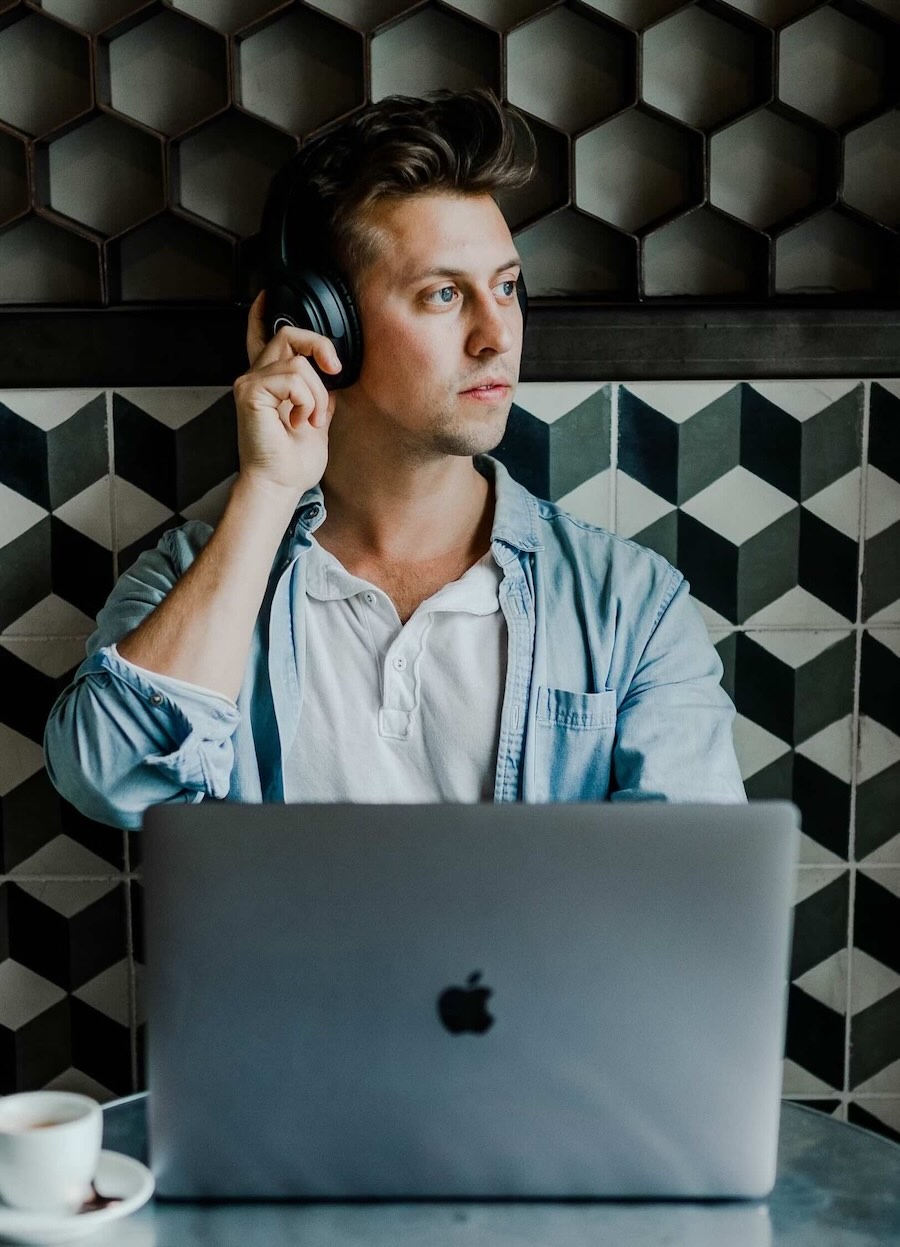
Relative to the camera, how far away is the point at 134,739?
4.49ft

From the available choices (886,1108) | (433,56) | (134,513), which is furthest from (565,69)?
(886,1108)

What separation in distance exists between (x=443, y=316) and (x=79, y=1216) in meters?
1.11

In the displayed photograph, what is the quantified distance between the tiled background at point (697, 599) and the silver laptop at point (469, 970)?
41.3 inches

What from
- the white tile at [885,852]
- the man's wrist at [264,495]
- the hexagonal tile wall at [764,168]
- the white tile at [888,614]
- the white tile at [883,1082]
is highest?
the hexagonal tile wall at [764,168]

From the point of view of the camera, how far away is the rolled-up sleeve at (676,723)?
4.83 ft

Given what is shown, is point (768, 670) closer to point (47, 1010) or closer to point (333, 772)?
point (333, 772)

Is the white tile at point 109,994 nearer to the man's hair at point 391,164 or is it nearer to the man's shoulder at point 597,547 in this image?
the man's shoulder at point 597,547

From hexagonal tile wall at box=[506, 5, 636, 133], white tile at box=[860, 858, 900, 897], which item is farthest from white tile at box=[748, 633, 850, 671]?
hexagonal tile wall at box=[506, 5, 636, 133]

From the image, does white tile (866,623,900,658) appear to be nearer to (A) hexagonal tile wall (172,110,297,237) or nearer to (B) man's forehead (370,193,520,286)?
(B) man's forehead (370,193,520,286)

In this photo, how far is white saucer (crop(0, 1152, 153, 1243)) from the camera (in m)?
0.84

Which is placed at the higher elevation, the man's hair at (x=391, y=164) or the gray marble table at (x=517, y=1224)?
the man's hair at (x=391, y=164)

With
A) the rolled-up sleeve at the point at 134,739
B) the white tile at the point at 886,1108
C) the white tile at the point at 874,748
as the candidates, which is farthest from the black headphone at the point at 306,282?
the white tile at the point at 886,1108

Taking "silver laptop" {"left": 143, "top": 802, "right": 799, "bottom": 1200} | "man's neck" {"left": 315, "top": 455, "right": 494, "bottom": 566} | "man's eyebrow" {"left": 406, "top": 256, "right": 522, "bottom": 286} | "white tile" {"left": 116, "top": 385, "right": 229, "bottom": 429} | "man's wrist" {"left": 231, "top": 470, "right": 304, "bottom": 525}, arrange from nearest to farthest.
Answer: "silver laptop" {"left": 143, "top": 802, "right": 799, "bottom": 1200}
"man's wrist" {"left": 231, "top": 470, "right": 304, "bottom": 525}
"man's eyebrow" {"left": 406, "top": 256, "right": 522, "bottom": 286}
"man's neck" {"left": 315, "top": 455, "right": 494, "bottom": 566}
"white tile" {"left": 116, "top": 385, "right": 229, "bottom": 429}

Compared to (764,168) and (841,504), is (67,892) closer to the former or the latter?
(841,504)
